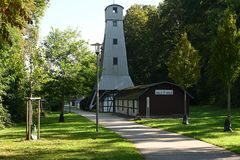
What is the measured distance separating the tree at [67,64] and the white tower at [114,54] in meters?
23.4

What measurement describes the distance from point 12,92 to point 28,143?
19.8 meters

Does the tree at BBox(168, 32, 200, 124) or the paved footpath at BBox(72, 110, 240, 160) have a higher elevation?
the tree at BBox(168, 32, 200, 124)

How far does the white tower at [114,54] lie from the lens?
65.4 meters

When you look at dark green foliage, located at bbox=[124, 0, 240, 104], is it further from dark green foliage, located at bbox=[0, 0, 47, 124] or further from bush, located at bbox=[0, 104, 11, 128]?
bush, located at bbox=[0, 104, 11, 128]

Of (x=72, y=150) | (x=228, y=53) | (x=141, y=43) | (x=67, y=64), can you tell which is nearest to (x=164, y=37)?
(x=141, y=43)

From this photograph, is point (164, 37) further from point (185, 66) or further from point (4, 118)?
point (4, 118)

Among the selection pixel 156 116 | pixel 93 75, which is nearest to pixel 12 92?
pixel 93 75

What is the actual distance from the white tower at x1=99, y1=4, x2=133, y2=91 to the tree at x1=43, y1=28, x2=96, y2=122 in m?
23.4

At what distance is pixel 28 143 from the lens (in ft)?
61.3

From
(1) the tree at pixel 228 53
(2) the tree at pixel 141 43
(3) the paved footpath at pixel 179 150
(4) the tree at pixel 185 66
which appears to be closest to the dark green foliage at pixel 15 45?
(3) the paved footpath at pixel 179 150

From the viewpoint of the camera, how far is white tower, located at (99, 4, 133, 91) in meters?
65.4

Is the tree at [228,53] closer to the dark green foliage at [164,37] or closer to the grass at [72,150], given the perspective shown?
the grass at [72,150]

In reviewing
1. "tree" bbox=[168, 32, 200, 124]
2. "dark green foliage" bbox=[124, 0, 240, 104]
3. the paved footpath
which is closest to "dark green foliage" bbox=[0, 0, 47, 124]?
the paved footpath

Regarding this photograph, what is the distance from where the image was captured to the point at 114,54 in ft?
217
